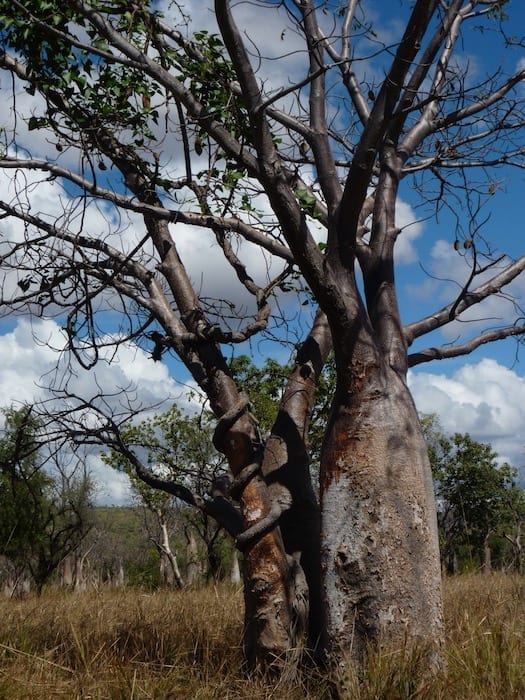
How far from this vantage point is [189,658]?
5.07 meters

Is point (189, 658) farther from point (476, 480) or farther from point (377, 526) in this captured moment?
point (476, 480)

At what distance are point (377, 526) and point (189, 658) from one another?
5.50 ft

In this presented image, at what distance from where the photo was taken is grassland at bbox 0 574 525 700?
378 cm

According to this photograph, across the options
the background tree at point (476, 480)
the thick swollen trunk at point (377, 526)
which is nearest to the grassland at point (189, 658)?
the thick swollen trunk at point (377, 526)

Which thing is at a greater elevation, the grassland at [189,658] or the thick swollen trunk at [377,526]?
the thick swollen trunk at [377,526]

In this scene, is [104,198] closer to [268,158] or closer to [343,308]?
[268,158]

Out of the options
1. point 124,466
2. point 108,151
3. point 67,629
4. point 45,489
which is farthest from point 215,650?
point 45,489

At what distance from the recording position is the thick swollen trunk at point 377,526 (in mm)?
4168

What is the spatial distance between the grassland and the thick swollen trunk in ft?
0.75

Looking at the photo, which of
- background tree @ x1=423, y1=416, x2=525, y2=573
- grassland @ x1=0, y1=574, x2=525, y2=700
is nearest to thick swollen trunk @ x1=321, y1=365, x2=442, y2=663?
grassland @ x1=0, y1=574, x2=525, y2=700

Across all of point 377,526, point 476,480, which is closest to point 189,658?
point 377,526

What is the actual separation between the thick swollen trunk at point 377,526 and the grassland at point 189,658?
0.23 metres

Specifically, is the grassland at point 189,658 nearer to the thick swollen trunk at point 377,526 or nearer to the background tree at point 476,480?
the thick swollen trunk at point 377,526

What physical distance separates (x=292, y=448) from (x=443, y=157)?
2.62 m
